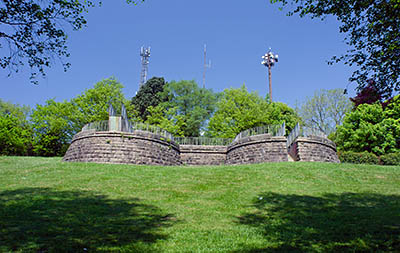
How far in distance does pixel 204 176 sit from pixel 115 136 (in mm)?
9939

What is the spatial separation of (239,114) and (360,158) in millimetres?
15223

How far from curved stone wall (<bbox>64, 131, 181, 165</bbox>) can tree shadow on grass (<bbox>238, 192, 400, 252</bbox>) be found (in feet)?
44.0

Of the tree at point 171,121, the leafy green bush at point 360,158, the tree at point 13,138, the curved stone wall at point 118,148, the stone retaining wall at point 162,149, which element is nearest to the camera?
A: the curved stone wall at point 118,148

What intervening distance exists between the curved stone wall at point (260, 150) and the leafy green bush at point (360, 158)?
9.74 m

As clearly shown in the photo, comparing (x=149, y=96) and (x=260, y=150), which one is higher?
(x=149, y=96)

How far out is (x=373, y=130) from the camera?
31.6 meters

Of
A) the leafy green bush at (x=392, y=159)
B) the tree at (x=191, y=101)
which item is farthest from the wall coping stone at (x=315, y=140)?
the tree at (x=191, y=101)

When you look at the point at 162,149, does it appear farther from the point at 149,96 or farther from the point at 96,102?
the point at 149,96

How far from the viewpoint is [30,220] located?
21.9ft

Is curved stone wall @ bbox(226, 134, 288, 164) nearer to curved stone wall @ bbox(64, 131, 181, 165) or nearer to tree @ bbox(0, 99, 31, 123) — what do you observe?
curved stone wall @ bbox(64, 131, 181, 165)

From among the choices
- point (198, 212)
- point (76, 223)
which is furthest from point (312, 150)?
point (76, 223)

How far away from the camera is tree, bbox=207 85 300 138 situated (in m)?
37.1

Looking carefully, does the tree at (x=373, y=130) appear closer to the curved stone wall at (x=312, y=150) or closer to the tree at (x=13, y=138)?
the curved stone wall at (x=312, y=150)

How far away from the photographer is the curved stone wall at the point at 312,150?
2305cm
